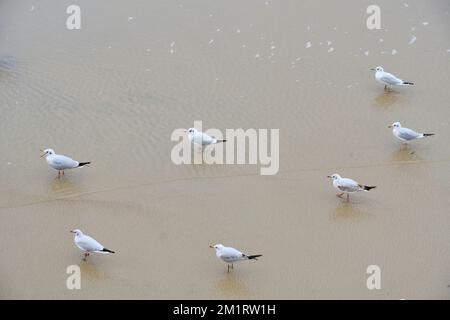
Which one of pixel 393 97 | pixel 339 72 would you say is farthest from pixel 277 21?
pixel 393 97

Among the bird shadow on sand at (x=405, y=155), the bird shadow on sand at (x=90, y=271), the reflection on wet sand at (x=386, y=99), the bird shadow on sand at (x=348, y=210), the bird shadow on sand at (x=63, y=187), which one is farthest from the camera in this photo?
the reflection on wet sand at (x=386, y=99)

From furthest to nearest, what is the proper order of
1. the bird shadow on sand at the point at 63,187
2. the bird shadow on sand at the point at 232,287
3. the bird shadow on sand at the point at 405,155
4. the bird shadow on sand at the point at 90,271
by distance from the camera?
the bird shadow on sand at the point at 405,155 < the bird shadow on sand at the point at 63,187 < the bird shadow on sand at the point at 90,271 < the bird shadow on sand at the point at 232,287

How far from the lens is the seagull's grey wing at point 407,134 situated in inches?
308

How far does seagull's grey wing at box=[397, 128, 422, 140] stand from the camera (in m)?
7.81

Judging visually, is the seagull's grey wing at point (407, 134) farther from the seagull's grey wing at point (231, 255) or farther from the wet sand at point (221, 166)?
the seagull's grey wing at point (231, 255)

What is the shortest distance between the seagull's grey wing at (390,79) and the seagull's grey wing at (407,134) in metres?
1.04

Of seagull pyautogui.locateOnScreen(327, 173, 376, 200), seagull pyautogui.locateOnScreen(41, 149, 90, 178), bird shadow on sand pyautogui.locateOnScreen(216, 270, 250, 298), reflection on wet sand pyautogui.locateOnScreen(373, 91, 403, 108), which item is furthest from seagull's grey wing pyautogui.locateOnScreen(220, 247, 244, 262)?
reflection on wet sand pyautogui.locateOnScreen(373, 91, 403, 108)

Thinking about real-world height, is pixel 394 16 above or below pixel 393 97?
above

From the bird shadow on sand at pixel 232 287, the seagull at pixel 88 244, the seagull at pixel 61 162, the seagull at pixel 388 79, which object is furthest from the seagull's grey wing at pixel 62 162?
the seagull at pixel 388 79

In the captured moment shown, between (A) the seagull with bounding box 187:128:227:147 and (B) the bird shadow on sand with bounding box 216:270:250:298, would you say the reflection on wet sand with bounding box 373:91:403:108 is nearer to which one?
(A) the seagull with bounding box 187:128:227:147

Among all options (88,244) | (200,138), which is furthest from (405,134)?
(88,244)

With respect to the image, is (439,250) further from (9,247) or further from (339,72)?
(9,247)

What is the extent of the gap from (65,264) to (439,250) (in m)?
3.21

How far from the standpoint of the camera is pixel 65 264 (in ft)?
21.5
